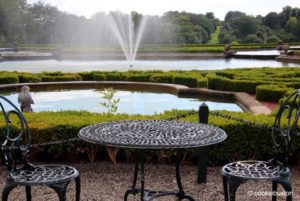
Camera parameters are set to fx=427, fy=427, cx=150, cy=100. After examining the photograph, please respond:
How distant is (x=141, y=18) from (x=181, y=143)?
53276 millimetres

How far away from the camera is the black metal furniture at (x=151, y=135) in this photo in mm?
2754

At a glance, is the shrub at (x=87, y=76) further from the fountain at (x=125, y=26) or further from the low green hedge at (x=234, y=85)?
the fountain at (x=125, y=26)

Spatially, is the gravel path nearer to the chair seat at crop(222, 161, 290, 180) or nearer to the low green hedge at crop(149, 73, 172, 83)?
the chair seat at crop(222, 161, 290, 180)

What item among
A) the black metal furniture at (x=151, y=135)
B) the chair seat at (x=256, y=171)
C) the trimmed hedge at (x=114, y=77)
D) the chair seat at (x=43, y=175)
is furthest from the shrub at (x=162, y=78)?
the chair seat at (x=43, y=175)

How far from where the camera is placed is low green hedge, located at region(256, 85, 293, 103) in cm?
973

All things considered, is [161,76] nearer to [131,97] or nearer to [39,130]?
[131,97]

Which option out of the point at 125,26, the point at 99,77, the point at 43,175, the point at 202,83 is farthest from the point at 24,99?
the point at 125,26

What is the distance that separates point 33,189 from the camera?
3.99 metres

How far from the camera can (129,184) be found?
4199 mm

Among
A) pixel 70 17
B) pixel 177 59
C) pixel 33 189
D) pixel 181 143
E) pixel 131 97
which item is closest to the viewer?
pixel 181 143

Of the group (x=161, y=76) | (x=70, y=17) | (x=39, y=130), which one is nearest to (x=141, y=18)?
(x=70, y=17)

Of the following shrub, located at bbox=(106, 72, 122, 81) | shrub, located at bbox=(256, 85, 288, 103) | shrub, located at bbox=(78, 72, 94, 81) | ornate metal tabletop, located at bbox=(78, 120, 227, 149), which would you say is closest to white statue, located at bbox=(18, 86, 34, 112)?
ornate metal tabletop, located at bbox=(78, 120, 227, 149)

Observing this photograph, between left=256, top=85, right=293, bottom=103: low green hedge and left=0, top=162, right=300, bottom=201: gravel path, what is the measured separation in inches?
210

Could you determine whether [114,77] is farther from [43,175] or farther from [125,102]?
[43,175]
